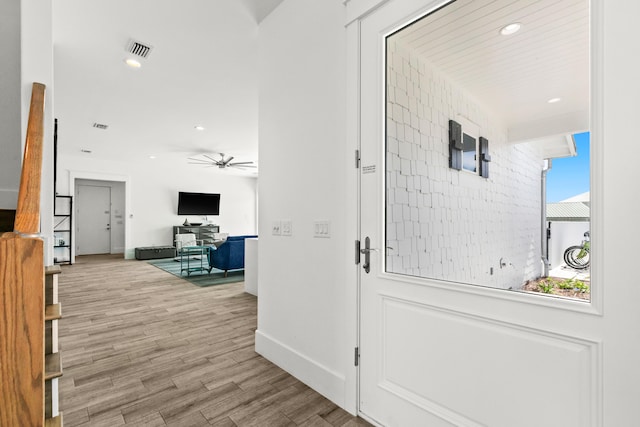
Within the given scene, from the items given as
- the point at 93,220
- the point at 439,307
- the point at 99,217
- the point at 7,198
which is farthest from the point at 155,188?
the point at 439,307

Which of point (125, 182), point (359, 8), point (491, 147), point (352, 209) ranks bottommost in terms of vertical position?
point (352, 209)

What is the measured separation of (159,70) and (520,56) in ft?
11.2

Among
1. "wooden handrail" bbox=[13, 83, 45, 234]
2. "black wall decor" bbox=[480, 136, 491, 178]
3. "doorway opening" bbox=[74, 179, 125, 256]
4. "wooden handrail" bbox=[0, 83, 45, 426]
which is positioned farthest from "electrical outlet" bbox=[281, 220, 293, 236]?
"doorway opening" bbox=[74, 179, 125, 256]

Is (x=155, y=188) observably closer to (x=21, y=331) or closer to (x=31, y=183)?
(x=31, y=183)

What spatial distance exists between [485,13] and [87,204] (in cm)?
1063

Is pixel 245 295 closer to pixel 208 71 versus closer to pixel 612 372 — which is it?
pixel 208 71

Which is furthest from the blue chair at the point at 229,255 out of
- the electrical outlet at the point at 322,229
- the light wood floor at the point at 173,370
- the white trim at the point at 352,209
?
the white trim at the point at 352,209

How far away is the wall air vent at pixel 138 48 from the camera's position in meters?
2.78

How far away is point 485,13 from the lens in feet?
4.43

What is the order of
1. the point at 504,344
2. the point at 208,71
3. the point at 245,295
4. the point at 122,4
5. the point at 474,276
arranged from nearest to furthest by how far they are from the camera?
the point at 504,344
the point at 474,276
the point at 122,4
the point at 208,71
the point at 245,295

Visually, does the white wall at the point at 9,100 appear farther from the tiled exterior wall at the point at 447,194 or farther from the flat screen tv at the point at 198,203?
the flat screen tv at the point at 198,203

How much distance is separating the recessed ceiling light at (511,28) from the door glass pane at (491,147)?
14 mm

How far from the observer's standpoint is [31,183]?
96 centimetres

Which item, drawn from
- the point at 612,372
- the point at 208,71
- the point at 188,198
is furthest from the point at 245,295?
the point at 188,198
